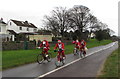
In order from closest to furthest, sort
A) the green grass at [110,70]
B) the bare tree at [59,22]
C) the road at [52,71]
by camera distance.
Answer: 1. the green grass at [110,70]
2. the road at [52,71]
3. the bare tree at [59,22]

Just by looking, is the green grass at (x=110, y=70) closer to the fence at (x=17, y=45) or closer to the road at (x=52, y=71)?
the road at (x=52, y=71)

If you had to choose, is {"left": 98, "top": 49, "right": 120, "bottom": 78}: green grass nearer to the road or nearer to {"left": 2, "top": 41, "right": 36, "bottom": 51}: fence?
the road

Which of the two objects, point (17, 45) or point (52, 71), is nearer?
point (52, 71)

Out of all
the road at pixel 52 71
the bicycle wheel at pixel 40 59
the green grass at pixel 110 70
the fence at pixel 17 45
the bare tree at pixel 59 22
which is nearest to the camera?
the green grass at pixel 110 70

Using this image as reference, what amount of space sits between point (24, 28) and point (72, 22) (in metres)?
16.3

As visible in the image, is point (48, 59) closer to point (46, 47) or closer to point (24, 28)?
point (46, 47)

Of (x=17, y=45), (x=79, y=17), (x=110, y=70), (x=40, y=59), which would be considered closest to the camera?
(x=110, y=70)

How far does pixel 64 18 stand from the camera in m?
72.3

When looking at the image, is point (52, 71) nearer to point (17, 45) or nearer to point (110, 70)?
point (110, 70)

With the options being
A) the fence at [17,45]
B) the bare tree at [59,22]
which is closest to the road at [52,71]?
the fence at [17,45]

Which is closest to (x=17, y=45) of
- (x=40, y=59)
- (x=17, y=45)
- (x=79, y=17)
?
(x=17, y=45)

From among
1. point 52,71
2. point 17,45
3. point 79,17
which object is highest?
point 79,17

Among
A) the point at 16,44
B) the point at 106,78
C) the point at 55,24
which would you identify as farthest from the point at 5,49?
the point at 55,24

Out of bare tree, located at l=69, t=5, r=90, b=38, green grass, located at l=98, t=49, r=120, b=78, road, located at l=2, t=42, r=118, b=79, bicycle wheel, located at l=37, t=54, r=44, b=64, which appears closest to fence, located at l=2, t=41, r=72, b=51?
bicycle wheel, located at l=37, t=54, r=44, b=64
